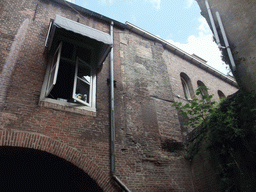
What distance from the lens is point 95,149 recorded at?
241 inches

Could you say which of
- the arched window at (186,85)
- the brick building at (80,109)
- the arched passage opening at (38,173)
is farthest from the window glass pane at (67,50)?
the arched window at (186,85)

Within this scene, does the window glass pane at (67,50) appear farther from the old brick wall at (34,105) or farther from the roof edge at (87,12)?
the roof edge at (87,12)

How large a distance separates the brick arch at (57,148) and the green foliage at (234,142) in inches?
129

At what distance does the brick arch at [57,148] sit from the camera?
16.6 ft

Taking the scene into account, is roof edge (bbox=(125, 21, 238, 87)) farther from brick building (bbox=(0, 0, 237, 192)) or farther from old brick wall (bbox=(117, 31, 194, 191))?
brick building (bbox=(0, 0, 237, 192))

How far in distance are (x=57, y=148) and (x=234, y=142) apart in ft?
16.4

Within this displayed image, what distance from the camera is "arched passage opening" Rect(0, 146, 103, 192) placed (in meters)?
5.45

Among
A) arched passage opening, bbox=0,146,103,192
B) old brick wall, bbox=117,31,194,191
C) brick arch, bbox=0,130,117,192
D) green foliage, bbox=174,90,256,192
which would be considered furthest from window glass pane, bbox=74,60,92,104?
green foliage, bbox=174,90,256,192

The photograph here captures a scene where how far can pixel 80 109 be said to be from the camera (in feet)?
21.4

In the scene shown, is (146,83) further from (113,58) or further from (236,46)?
(236,46)

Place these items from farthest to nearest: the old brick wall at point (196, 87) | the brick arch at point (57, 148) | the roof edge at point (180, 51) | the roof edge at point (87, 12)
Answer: the roof edge at point (180, 51) → the roof edge at point (87, 12) → the old brick wall at point (196, 87) → the brick arch at point (57, 148)

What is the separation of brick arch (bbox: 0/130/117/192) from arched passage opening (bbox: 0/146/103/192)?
12 centimetres

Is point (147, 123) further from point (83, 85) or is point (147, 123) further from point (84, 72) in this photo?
point (84, 72)

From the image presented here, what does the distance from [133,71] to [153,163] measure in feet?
12.6
